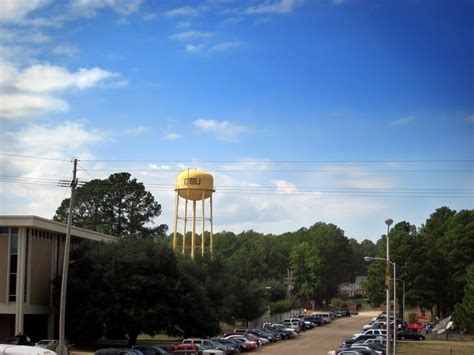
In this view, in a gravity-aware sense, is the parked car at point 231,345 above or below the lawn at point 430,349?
above

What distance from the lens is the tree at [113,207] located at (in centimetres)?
12388

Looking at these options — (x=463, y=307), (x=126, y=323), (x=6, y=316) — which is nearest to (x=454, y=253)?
(x=463, y=307)

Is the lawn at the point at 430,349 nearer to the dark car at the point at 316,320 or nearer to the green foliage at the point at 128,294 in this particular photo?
the green foliage at the point at 128,294

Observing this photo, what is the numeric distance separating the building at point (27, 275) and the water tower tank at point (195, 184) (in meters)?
27.8

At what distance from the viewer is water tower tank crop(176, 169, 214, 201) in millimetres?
90125

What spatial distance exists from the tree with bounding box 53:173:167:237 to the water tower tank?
116 ft

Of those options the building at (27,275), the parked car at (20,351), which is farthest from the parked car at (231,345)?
the parked car at (20,351)

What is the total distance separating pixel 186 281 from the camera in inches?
2589

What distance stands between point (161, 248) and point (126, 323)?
7.84 meters

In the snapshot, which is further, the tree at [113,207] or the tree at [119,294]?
the tree at [113,207]

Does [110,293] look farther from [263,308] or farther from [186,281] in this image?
[263,308]

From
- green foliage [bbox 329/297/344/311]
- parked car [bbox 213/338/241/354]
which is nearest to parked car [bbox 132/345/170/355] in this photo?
parked car [bbox 213/338/241/354]

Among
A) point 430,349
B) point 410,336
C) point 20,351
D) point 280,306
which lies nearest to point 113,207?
point 280,306

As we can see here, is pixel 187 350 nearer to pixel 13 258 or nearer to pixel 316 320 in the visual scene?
pixel 13 258
